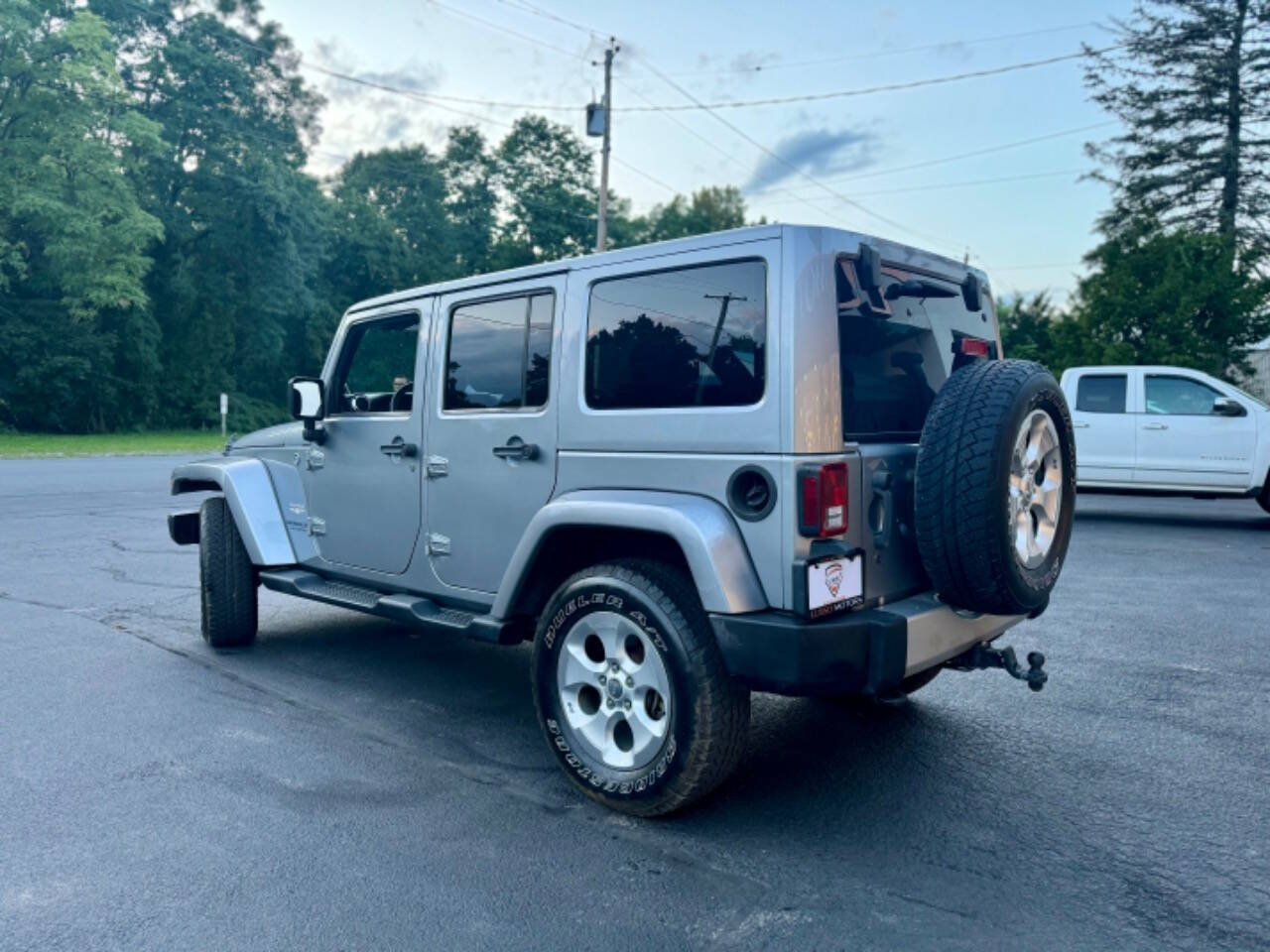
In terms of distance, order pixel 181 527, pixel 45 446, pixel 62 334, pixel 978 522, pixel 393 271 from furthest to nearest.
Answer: pixel 393 271 < pixel 62 334 < pixel 45 446 < pixel 181 527 < pixel 978 522

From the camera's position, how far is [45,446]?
27.7m

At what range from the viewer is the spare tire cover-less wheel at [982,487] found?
3.14m

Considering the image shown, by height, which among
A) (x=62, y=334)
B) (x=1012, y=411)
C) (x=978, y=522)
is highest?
(x=62, y=334)

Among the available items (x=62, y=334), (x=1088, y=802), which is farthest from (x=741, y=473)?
(x=62, y=334)

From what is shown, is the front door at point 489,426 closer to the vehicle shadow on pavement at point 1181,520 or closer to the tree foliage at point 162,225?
the vehicle shadow on pavement at point 1181,520

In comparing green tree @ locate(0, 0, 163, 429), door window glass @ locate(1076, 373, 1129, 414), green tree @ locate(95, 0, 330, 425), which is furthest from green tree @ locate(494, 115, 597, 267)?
door window glass @ locate(1076, 373, 1129, 414)

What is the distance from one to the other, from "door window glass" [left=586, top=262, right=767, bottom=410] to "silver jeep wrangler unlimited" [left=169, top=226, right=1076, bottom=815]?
10mm

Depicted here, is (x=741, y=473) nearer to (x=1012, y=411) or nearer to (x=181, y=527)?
(x=1012, y=411)

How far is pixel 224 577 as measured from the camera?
5.46 metres

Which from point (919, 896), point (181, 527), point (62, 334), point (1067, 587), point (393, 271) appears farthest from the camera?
point (393, 271)

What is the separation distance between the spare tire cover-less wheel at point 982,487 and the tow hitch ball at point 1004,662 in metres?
0.28

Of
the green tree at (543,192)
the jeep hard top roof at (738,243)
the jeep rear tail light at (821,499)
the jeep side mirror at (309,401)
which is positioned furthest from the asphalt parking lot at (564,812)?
the green tree at (543,192)

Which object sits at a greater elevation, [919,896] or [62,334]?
[62,334]

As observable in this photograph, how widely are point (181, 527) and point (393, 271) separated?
4902cm
